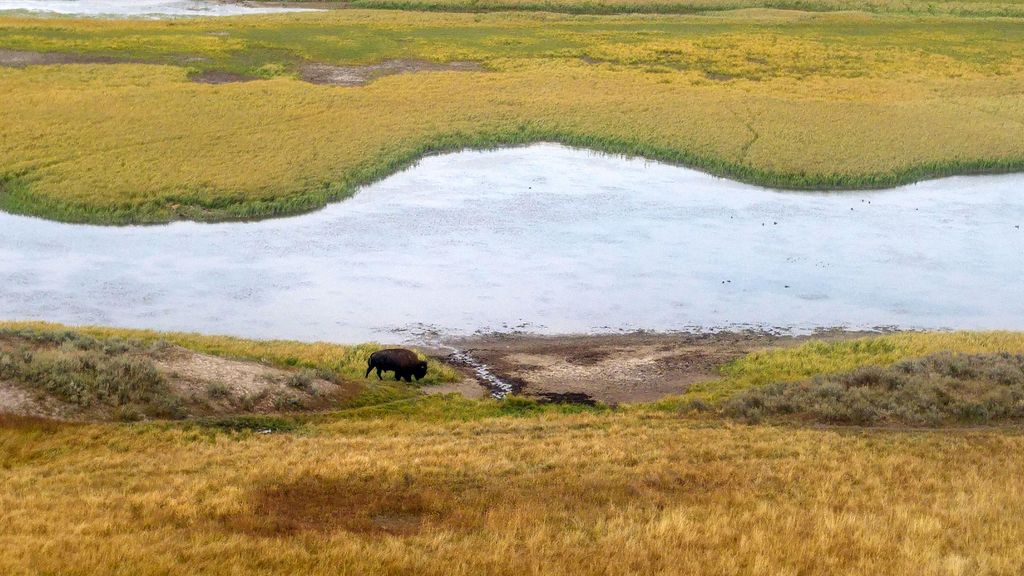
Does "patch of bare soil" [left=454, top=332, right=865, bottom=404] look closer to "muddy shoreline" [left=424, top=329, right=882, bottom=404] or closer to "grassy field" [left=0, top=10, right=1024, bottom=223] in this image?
"muddy shoreline" [left=424, top=329, right=882, bottom=404]

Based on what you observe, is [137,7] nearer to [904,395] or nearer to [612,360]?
[612,360]

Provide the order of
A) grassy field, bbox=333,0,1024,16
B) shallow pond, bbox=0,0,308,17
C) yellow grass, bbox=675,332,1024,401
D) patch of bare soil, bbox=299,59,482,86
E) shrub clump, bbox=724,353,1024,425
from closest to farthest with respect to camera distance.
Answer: shrub clump, bbox=724,353,1024,425, yellow grass, bbox=675,332,1024,401, patch of bare soil, bbox=299,59,482,86, shallow pond, bbox=0,0,308,17, grassy field, bbox=333,0,1024,16

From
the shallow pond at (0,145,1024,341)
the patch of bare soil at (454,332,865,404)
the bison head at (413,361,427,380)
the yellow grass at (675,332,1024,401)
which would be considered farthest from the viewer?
the shallow pond at (0,145,1024,341)

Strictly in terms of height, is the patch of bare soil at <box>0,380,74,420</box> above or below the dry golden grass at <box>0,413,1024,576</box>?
below

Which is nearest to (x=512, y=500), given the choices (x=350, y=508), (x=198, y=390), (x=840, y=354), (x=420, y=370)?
(x=350, y=508)

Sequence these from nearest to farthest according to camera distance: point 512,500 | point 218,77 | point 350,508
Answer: point 350,508 < point 512,500 < point 218,77

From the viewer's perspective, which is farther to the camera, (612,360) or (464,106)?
Result: (464,106)

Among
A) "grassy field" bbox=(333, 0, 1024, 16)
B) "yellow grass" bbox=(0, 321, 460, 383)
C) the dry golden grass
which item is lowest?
"yellow grass" bbox=(0, 321, 460, 383)

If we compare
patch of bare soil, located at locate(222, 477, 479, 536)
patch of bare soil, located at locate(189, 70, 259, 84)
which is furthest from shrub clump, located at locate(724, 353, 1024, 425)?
patch of bare soil, located at locate(189, 70, 259, 84)
